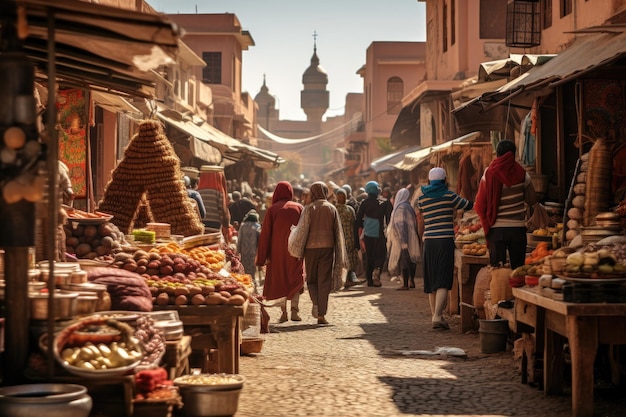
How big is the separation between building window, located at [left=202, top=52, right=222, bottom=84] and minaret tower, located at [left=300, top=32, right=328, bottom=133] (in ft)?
273

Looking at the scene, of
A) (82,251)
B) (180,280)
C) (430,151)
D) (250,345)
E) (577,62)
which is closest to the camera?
(180,280)

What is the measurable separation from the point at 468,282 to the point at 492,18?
1729 cm

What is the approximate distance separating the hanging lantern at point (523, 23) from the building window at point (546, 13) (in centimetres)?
9

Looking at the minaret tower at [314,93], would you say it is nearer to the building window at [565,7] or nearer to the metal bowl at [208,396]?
the building window at [565,7]

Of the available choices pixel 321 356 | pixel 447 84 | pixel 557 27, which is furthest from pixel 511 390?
pixel 447 84

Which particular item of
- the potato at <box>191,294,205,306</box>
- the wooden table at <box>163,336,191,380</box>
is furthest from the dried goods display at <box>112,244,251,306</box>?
the wooden table at <box>163,336,191,380</box>

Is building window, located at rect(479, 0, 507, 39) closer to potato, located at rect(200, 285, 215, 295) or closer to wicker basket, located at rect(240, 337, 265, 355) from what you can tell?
wicker basket, located at rect(240, 337, 265, 355)

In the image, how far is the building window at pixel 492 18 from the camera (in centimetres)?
2884

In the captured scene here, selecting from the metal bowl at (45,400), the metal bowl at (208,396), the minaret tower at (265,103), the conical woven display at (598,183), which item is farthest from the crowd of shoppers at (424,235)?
the minaret tower at (265,103)

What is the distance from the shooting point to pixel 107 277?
777cm

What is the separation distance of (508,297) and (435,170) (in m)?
2.69

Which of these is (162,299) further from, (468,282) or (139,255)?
(468,282)

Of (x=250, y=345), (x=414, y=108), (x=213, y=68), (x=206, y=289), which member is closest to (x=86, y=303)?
(x=206, y=289)

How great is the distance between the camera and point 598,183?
11.6 m
